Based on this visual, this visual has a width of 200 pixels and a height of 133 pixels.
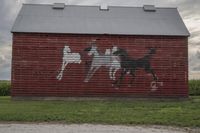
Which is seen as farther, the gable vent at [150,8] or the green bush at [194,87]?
the green bush at [194,87]

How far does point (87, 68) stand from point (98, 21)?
13.0ft

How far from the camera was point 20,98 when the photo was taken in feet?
103

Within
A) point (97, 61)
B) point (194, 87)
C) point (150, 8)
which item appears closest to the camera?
point (97, 61)

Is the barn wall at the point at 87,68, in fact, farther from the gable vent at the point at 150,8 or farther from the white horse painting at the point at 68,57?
the gable vent at the point at 150,8

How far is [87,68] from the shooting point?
31734mm

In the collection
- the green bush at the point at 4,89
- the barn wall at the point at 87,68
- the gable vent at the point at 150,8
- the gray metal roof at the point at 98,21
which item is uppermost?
the gable vent at the point at 150,8

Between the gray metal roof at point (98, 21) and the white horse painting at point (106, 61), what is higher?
the gray metal roof at point (98, 21)

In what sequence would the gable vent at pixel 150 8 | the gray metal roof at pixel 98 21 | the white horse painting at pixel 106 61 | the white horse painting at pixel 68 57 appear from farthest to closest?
the gable vent at pixel 150 8 < the gray metal roof at pixel 98 21 < the white horse painting at pixel 106 61 < the white horse painting at pixel 68 57

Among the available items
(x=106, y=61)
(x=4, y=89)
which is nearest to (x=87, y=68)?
(x=106, y=61)

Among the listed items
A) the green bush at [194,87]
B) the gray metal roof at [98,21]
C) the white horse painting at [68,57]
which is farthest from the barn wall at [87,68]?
the green bush at [194,87]

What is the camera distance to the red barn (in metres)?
31.6

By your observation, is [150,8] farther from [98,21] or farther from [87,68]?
[87,68]

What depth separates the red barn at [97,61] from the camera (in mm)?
31594

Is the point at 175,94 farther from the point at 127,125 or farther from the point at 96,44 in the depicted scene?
the point at 127,125
